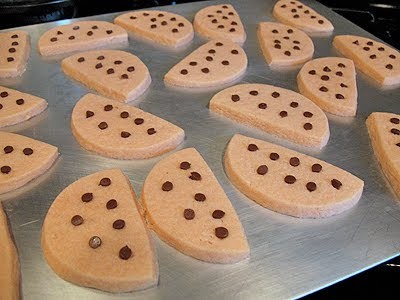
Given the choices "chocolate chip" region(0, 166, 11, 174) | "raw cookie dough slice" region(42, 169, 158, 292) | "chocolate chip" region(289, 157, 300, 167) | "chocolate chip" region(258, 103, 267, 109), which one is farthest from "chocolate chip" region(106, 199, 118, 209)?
"chocolate chip" region(258, 103, 267, 109)

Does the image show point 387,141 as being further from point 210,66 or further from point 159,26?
point 159,26

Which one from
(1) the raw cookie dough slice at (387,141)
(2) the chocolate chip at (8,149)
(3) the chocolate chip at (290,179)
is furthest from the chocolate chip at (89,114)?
(1) the raw cookie dough slice at (387,141)

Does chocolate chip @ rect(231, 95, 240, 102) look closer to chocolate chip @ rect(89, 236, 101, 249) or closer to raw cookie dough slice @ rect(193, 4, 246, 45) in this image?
raw cookie dough slice @ rect(193, 4, 246, 45)

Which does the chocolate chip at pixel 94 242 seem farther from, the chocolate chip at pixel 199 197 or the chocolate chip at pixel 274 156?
the chocolate chip at pixel 274 156

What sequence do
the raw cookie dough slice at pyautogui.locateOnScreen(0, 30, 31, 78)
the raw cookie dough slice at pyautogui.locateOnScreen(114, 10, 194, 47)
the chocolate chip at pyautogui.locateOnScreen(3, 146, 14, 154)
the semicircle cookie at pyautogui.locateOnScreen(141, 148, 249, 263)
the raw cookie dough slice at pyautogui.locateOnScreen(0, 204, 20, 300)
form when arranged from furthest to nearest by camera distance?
the raw cookie dough slice at pyautogui.locateOnScreen(114, 10, 194, 47) → the raw cookie dough slice at pyautogui.locateOnScreen(0, 30, 31, 78) → the chocolate chip at pyautogui.locateOnScreen(3, 146, 14, 154) → the semicircle cookie at pyautogui.locateOnScreen(141, 148, 249, 263) → the raw cookie dough slice at pyautogui.locateOnScreen(0, 204, 20, 300)

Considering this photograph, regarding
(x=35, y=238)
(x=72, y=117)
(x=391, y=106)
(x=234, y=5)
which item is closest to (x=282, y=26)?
(x=234, y=5)

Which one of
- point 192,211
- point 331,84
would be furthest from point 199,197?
point 331,84
